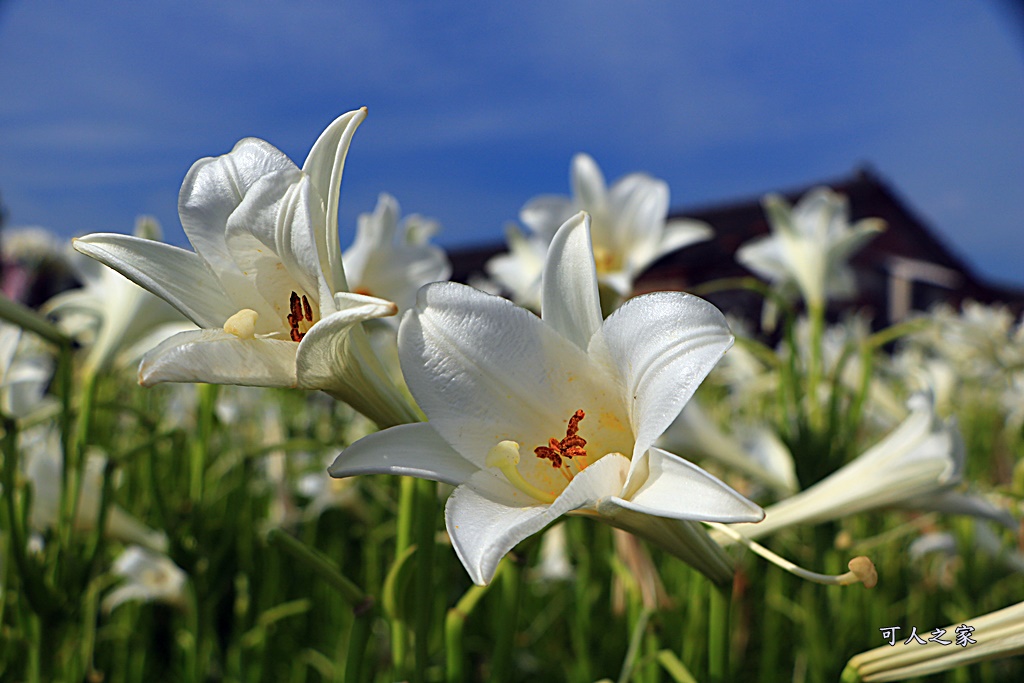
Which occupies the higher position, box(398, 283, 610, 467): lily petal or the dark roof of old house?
the dark roof of old house

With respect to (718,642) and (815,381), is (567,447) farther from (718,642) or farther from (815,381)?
(815,381)

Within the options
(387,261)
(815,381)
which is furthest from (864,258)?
(387,261)

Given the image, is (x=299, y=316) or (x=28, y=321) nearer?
(x=299, y=316)

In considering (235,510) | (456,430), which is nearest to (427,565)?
(456,430)

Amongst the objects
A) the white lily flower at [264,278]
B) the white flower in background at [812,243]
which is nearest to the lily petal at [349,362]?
the white lily flower at [264,278]

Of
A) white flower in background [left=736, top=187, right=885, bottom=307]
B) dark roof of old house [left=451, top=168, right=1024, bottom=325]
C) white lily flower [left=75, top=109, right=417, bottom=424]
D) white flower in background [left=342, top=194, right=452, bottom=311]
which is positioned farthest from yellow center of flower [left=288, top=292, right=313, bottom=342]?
dark roof of old house [left=451, top=168, right=1024, bottom=325]

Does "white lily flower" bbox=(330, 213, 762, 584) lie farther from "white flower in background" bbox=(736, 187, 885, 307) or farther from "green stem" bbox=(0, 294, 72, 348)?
"white flower in background" bbox=(736, 187, 885, 307)

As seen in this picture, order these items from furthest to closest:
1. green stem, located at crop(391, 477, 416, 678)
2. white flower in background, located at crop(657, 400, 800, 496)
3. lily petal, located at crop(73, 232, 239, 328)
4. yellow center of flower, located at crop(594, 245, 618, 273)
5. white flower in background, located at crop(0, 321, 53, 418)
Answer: yellow center of flower, located at crop(594, 245, 618, 273) → white flower in background, located at crop(657, 400, 800, 496) → white flower in background, located at crop(0, 321, 53, 418) → green stem, located at crop(391, 477, 416, 678) → lily petal, located at crop(73, 232, 239, 328)

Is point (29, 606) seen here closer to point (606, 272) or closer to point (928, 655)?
point (928, 655)
